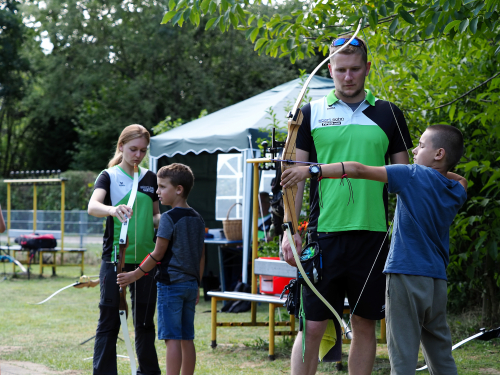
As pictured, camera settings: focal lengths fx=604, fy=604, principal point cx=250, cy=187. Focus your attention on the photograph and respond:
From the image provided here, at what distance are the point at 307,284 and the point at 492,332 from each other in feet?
5.20

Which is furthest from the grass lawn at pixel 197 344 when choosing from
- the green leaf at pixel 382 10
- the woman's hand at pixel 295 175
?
the woman's hand at pixel 295 175

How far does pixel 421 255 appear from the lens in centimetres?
259

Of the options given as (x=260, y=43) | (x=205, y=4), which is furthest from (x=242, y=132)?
(x=205, y=4)

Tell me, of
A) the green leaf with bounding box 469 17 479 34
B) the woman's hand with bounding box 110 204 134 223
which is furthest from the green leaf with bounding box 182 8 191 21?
the green leaf with bounding box 469 17 479 34

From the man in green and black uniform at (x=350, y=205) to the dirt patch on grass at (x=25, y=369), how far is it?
8.07 feet

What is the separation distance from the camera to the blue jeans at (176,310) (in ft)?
11.6

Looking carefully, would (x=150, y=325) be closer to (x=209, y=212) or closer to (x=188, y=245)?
(x=188, y=245)

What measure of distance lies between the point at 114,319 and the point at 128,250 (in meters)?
0.42

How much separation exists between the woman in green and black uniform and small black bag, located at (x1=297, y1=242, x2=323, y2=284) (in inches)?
49.2

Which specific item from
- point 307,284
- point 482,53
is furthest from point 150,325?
point 482,53

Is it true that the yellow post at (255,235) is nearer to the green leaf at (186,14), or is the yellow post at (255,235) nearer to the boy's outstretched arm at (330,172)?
the green leaf at (186,14)

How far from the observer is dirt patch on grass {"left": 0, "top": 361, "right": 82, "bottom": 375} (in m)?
4.54

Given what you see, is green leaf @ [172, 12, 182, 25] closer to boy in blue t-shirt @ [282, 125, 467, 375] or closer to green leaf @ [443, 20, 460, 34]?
green leaf @ [443, 20, 460, 34]

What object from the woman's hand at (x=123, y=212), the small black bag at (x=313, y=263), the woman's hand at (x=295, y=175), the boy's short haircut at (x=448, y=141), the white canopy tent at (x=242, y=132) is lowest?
the small black bag at (x=313, y=263)
